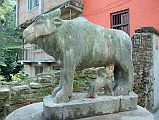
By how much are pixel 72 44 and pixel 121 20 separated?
346 inches

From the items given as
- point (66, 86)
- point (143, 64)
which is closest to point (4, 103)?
point (66, 86)

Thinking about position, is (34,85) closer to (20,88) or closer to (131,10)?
(20,88)

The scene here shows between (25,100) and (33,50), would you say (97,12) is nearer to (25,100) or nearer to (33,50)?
(33,50)

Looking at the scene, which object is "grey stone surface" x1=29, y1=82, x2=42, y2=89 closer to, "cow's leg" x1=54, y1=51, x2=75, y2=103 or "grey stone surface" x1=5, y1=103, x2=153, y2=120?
"grey stone surface" x1=5, y1=103, x2=153, y2=120

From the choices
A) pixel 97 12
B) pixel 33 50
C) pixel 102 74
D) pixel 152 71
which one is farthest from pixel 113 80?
pixel 33 50

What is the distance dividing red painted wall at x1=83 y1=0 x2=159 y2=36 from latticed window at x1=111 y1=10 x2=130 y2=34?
177 millimetres

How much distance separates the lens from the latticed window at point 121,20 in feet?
34.9

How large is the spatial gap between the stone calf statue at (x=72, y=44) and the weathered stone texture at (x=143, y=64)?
424 cm

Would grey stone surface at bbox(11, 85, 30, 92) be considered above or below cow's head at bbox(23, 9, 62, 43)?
below

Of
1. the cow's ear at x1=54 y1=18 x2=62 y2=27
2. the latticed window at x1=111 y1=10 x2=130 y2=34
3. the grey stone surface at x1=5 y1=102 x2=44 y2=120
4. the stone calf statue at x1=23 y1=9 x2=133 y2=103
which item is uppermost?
the latticed window at x1=111 y1=10 x2=130 y2=34

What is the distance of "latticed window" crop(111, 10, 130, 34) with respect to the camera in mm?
10648

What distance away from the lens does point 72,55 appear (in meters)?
2.51

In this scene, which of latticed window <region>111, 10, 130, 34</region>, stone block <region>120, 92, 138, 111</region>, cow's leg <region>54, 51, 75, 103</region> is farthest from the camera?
latticed window <region>111, 10, 130, 34</region>

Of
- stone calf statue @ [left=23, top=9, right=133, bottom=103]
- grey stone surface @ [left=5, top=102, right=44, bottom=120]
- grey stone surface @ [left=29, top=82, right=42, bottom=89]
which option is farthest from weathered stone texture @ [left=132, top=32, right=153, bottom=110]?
grey stone surface @ [left=5, top=102, right=44, bottom=120]
